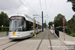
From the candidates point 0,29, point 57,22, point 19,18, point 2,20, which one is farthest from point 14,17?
point 57,22

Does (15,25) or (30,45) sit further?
(15,25)

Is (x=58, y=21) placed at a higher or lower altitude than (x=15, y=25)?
higher

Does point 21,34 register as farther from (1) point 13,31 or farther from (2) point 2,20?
(2) point 2,20

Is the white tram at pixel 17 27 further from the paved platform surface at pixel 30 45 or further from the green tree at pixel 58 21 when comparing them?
the green tree at pixel 58 21

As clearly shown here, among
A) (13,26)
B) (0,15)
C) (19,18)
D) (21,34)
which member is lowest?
(21,34)

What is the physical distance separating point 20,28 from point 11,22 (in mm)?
1364

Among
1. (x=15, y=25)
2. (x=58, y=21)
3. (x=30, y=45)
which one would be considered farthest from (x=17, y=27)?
(x=58, y=21)

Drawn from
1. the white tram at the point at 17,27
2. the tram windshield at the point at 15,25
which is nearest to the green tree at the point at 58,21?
the white tram at the point at 17,27

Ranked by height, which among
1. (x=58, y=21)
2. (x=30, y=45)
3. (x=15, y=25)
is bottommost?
(x=30, y=45)

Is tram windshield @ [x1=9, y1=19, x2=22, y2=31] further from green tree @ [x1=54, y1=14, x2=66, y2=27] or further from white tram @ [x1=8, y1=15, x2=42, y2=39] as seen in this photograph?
green tree @ [x1=54, y1=14, x2=66, y2=27]

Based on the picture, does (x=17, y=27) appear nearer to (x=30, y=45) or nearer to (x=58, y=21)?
(x=30, y=45)

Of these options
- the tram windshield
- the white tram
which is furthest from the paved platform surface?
the tram windshield

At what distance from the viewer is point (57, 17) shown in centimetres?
9225

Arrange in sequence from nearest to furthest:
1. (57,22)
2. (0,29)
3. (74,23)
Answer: (74,23) < (0,29) < (57,22)
